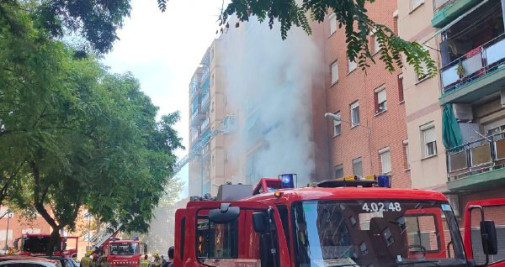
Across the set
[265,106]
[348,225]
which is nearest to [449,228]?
[348,225]

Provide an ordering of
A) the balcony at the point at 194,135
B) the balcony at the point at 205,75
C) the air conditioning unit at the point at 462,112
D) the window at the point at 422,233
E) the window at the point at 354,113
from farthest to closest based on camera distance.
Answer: the balcony at the point at 194,135, the balcony at the point at 205,75, the window at the point at 354,113, the air conditioning unit at the point at 462,112, the window at the point at 422,233

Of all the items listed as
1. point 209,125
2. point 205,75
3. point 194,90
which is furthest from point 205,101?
point 194,90

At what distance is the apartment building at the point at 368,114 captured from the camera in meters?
20.0

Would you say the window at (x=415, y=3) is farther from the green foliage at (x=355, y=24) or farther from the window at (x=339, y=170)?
the green foliage at (x=355, y=24)

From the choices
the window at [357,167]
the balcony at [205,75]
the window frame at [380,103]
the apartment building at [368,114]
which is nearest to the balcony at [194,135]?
the balcony at [205,75]

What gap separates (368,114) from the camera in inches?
867

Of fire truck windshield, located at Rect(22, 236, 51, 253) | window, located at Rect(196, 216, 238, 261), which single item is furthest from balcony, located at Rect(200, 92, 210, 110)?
window, located at Rect(196, 216, 238, 261)

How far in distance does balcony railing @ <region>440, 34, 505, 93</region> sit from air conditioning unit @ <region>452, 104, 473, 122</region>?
21.9 inches

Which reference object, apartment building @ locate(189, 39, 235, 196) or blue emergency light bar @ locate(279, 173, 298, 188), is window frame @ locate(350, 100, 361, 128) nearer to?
blue emergency light bar @ locate(279, 173, 298, 188)

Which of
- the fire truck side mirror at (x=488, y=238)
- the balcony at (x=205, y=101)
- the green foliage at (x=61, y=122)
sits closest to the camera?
the fire truck side mirror at (x=488, y=238)

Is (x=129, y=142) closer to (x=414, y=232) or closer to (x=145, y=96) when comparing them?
(x=414, y=232)

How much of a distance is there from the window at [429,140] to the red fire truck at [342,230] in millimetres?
11883

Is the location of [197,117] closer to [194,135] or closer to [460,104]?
[194,135]

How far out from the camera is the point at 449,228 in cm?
550
